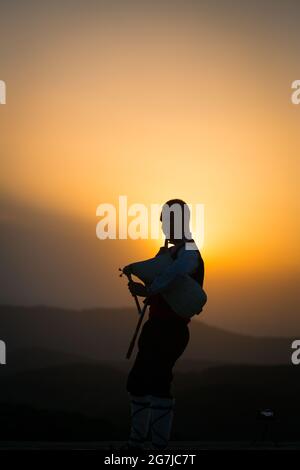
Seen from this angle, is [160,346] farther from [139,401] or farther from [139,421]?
[139,421]

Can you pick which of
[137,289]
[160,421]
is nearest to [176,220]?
[137,289]

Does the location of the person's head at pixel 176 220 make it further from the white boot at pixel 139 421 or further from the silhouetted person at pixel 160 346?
the white boot at pixel 139 421

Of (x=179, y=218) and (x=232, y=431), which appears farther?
(x=232, y=431)

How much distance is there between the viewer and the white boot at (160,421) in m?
5.12

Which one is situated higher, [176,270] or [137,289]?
[176,270]

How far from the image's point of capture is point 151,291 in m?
5.14

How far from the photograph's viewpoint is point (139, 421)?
518cm

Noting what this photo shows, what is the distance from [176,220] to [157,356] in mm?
964

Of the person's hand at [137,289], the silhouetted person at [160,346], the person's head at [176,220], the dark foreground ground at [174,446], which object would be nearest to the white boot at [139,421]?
the silhouetted person at [160,346]

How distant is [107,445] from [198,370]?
713 cm

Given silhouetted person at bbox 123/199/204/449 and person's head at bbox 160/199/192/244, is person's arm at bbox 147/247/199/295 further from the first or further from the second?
person's head at bbox 160/199/192/244

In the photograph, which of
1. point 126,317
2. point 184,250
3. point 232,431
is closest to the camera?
point 184,250
